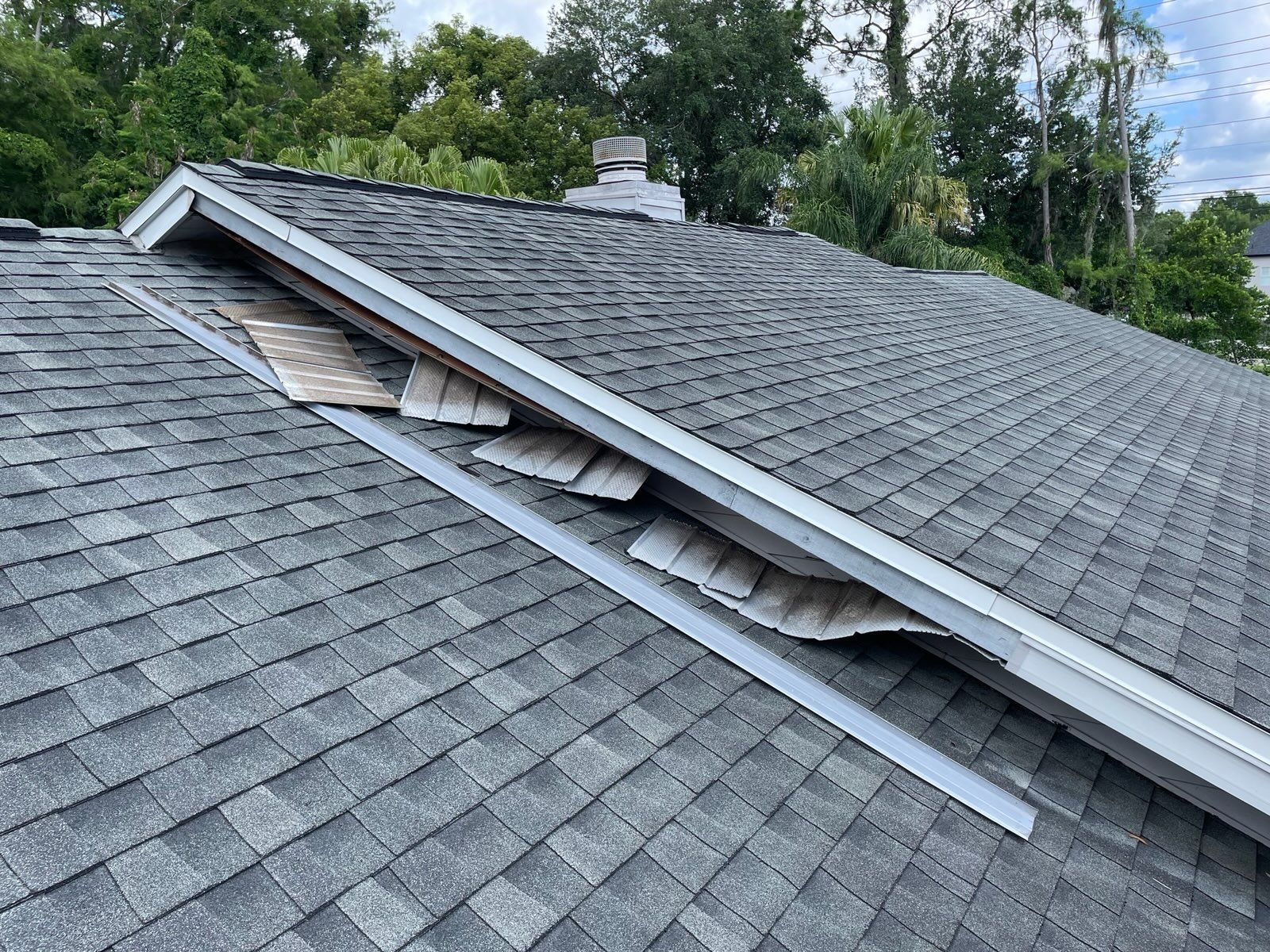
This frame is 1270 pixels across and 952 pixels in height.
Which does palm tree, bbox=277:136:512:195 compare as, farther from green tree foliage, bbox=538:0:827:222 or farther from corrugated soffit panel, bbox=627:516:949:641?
green tree foliage, bbox=538:0:827:222

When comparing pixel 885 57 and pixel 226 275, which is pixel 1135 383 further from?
pixel 885 57

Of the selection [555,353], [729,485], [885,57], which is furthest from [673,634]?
[885,57]

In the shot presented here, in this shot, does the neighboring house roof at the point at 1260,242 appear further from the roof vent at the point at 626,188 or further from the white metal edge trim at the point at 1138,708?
the white metal edge trim at the point at 1138,708

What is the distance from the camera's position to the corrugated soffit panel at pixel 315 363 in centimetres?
391

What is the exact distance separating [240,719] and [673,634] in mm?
1618

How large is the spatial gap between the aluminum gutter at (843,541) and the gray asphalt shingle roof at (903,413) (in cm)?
7

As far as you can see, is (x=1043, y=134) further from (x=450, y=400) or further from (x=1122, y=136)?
(x=450, y=400)

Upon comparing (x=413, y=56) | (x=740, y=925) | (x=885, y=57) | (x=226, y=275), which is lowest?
(x=740, y=925)

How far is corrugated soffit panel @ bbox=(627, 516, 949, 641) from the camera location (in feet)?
10.8

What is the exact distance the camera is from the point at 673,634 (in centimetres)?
313

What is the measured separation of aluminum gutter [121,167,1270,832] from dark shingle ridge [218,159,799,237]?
56 cm

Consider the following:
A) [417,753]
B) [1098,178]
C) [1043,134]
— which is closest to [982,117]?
[1043,134]

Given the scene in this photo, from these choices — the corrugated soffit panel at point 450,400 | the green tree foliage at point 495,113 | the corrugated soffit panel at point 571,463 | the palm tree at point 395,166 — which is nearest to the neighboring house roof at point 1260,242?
the green tree foliage at point 495,113

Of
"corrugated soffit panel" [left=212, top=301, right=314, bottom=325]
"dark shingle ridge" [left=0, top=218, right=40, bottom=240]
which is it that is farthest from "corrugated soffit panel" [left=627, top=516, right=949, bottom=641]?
"dark shingle ridge" [left=0, top=218, right=40, bottom=240]
